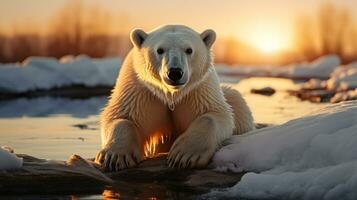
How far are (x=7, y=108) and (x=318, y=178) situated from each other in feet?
37.3

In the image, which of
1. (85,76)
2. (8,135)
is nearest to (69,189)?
(8,135)

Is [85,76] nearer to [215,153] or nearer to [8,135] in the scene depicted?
[8,135]

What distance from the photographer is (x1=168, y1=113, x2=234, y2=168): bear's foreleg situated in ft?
18.4

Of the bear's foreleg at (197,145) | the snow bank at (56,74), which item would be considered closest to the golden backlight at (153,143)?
the bear's foreleg at (197,145)

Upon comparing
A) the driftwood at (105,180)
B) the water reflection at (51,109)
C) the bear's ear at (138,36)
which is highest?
the water reflection at (51,109)

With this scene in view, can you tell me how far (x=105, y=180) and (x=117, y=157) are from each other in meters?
0.44

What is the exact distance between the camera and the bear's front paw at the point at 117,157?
563 cm

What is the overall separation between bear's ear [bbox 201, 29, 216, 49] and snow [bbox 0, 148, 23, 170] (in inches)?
85.1

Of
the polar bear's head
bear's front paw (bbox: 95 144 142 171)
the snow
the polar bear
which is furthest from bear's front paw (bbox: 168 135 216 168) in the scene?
the snow

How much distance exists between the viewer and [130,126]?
19.8 feet

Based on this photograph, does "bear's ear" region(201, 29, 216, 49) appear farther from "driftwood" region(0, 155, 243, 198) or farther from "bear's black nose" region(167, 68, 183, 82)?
"driftwood" region(0, 155, 243, 198)

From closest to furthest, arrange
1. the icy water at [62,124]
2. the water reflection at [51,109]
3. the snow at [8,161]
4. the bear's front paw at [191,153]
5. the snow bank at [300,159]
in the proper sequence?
1. the snow bank at [300,159]
2. the snow at [8,161]
3. the bear's front paw at [191,153]
4. the icy water at [62,124]
5. the water reflection at [51,109]

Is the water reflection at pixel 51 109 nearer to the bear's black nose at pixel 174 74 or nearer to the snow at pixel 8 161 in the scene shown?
the bear's black nose at pixel 174 74

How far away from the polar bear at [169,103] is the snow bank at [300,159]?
26 centimetres
